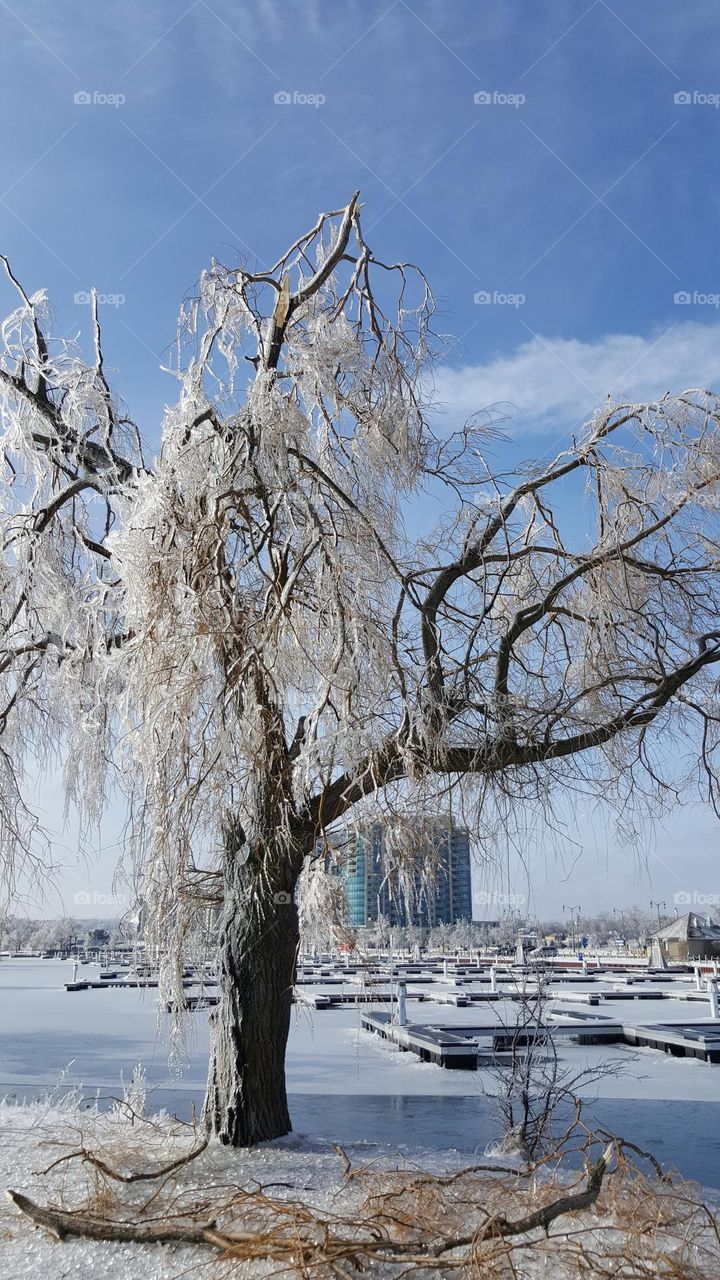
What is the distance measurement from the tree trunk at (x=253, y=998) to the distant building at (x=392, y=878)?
16.9 inches

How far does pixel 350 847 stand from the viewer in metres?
3.93

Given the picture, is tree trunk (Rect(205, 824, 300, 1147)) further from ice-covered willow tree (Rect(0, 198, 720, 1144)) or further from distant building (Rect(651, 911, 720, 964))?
distant building (Rect(651, 911, 720, 964))

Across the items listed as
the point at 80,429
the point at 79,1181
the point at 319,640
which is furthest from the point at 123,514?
the point at 79,1181

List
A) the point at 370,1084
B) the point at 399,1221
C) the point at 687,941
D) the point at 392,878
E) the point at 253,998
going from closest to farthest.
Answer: the point at 399,1221 < the point at 392,878 < the point at 253,998 < the point at 370,1084 < the point at 687,941

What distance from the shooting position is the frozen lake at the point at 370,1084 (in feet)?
19.1

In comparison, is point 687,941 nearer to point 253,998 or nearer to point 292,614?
point 253,998

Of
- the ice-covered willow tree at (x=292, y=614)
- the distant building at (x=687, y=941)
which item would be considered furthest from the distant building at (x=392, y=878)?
the distant building at (x=687, y=941)

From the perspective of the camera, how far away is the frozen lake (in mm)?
5828

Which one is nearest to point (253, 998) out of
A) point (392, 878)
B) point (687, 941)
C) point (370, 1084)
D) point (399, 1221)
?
point (392, 878)

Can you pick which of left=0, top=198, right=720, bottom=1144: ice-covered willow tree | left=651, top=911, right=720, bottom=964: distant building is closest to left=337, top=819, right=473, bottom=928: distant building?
left=0, top=198, right=720, bottom=1144: ice-covered willow tree

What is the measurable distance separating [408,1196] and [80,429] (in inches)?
139

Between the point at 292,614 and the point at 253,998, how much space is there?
2000mm

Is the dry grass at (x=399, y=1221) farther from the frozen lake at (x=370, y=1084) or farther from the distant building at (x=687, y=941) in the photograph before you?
the distant building at (x=687, y=941)

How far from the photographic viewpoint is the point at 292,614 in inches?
147
